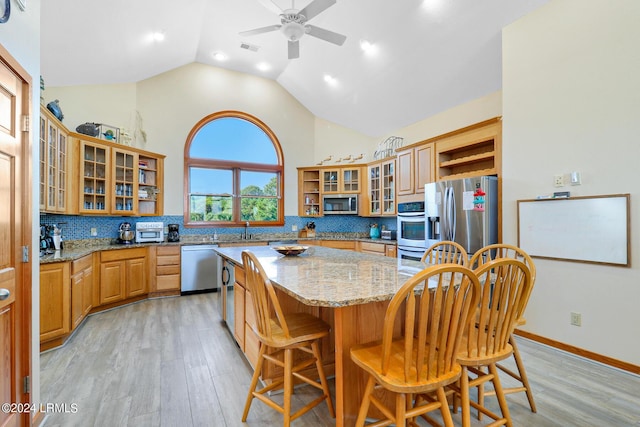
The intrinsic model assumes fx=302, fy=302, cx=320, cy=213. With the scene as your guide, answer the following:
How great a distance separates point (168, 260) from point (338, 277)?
3776 millimetres

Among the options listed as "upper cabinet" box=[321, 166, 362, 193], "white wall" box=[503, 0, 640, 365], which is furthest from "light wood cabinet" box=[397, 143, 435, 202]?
"upper cabinet" box=[321, 166, 362, 193]

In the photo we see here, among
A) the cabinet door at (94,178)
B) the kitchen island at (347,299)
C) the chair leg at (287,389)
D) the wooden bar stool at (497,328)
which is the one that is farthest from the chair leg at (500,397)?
the cabinet door at (94,178)

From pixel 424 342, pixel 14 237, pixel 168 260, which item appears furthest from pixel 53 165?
pixel 424 342

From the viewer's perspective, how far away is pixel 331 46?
4.45 meters

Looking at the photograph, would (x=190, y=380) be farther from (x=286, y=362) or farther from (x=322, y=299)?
(x=322, y=299)

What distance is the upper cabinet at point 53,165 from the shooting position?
2932 millimetres

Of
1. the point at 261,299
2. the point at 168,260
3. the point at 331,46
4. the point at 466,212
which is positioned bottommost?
the point at 168,260

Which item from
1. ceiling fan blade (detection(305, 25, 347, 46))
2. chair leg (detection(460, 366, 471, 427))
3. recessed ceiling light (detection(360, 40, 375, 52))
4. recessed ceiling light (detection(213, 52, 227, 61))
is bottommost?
chair leg (detection(460, 366, 471, 427))

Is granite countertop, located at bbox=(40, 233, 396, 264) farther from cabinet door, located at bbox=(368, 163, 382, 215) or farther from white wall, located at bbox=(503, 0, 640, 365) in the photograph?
white wall, located at bbox=(503, 0, 640, 365)

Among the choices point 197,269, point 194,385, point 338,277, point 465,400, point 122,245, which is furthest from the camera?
point 197,269

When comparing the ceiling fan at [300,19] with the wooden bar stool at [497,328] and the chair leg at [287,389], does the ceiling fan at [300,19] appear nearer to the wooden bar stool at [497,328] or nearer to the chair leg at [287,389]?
the wooden bar stool at [497,328]

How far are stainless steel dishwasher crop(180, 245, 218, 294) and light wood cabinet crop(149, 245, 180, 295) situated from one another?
9 centimetres

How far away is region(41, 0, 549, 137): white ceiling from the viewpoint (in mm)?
3201

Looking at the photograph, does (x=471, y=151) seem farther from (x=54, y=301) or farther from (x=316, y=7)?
(x=54, y=301)
